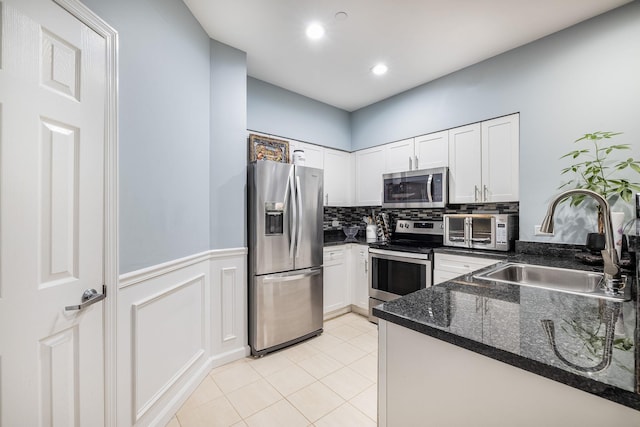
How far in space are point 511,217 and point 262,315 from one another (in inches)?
96.6

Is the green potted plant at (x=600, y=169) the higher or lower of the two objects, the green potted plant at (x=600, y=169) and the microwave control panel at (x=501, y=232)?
the higher

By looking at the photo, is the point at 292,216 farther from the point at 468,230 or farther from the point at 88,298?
the point at 468,230

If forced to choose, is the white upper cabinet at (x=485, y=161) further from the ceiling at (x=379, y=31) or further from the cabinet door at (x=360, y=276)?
the cabinet door at (x=360, y=276)

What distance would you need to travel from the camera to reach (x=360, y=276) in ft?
11.0

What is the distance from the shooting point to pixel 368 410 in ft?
5.76

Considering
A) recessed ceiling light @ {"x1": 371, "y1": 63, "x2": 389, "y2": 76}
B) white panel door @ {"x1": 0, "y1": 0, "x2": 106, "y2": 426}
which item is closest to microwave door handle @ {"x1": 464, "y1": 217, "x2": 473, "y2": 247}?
recessed ceiling light @ {"x1": 371, "y1": 63, "x2": 389, "y2": 76}

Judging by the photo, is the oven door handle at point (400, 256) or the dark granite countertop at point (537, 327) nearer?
the dark granite countertop at point (537, 327)

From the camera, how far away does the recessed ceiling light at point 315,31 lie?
2.16 m

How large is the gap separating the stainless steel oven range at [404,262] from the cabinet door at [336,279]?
345 mm

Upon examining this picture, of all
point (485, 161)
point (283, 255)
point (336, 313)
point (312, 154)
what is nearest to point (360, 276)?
point (336, 313)

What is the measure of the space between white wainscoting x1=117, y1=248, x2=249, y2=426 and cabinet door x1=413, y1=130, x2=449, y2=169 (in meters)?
2.26

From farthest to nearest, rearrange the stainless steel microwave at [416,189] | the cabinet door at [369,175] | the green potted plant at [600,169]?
1. the cabinet door at [369,175]
2. the stainless steel microwave at [416,189]
3. the green potted plant at [600,169]

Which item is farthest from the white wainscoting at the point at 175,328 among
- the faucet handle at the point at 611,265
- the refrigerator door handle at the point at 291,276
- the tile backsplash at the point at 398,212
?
the faucet handle at the point at 611,265

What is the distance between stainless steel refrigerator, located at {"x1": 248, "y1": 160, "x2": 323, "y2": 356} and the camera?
240 centimetres
